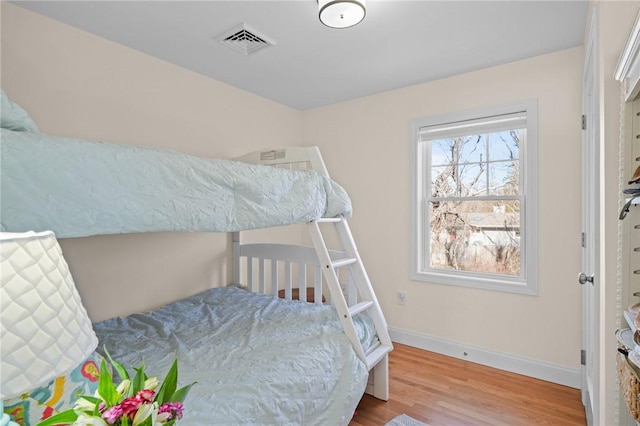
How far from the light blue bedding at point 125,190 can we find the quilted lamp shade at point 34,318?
1.61ft

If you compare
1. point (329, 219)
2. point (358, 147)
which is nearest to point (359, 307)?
point (329, 219)

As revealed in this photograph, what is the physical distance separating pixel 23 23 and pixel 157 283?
1.76 metres

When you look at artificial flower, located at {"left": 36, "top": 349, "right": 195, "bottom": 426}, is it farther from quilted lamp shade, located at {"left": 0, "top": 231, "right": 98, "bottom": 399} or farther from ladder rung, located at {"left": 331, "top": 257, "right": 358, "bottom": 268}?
ladder rung, located at {"left": 331, "top": 257, "right": 358, "bottom": 268}

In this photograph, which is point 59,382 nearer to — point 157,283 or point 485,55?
point 157,283

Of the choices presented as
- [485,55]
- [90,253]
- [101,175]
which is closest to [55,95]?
[90,253]

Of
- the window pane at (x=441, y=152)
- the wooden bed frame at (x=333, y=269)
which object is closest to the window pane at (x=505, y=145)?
the window pane at (x=441, y=152)

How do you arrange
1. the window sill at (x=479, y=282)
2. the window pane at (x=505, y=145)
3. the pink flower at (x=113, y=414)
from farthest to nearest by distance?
the window pane at (x=505, y=145) < the window sill at (x=479, y=282) < the pink flower at (x=113, y=414)

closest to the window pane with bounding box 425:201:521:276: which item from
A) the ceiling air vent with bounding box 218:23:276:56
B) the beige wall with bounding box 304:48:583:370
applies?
the beige wall with bounding box 304:48:583:370

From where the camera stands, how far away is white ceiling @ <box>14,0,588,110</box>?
5.83ft

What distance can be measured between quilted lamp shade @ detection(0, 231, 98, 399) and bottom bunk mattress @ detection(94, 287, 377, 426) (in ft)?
2.47

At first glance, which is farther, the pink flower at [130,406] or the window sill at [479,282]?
the window sill at [479,282]

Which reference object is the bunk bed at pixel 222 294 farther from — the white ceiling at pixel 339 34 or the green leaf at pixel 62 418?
the white ceiling at pixel 339 34

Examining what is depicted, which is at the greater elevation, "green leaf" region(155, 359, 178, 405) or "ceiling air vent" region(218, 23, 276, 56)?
"ceiling air vent" region(218, 23, 276, 56)

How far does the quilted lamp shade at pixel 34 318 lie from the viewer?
1.56ft
